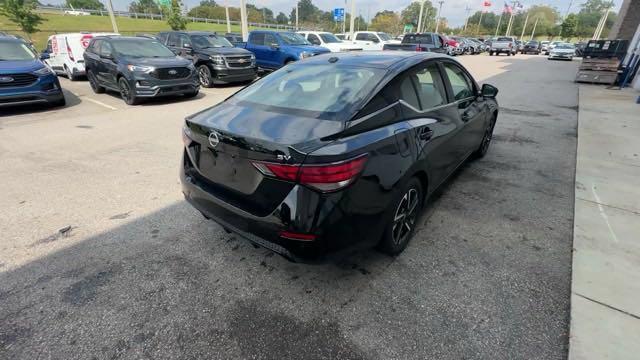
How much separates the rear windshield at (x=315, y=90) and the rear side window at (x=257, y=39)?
1180cm

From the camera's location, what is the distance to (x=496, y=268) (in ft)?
8.63

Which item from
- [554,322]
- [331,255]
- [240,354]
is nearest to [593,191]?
[554,322]

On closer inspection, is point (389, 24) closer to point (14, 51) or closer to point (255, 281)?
point (14, 51)

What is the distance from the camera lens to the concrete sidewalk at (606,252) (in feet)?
6.63

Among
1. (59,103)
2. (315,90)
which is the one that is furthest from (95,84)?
(315,90)

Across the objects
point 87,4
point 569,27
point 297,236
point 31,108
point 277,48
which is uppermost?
point 87,4

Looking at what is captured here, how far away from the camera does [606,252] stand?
282cm

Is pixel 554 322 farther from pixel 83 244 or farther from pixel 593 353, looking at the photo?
pixel 83 244

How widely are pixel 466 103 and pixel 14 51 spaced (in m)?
10.1

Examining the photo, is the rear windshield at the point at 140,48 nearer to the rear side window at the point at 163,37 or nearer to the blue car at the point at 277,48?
the rear side window at the point at 163,37

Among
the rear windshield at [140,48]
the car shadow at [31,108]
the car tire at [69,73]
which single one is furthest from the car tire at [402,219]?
the car tire at [69,73]

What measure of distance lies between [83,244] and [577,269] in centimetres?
426

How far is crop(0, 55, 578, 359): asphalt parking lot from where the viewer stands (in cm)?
198

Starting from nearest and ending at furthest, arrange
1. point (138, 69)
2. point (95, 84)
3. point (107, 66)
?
point (138, 69) < point (107, 66) < point (95, 84)
